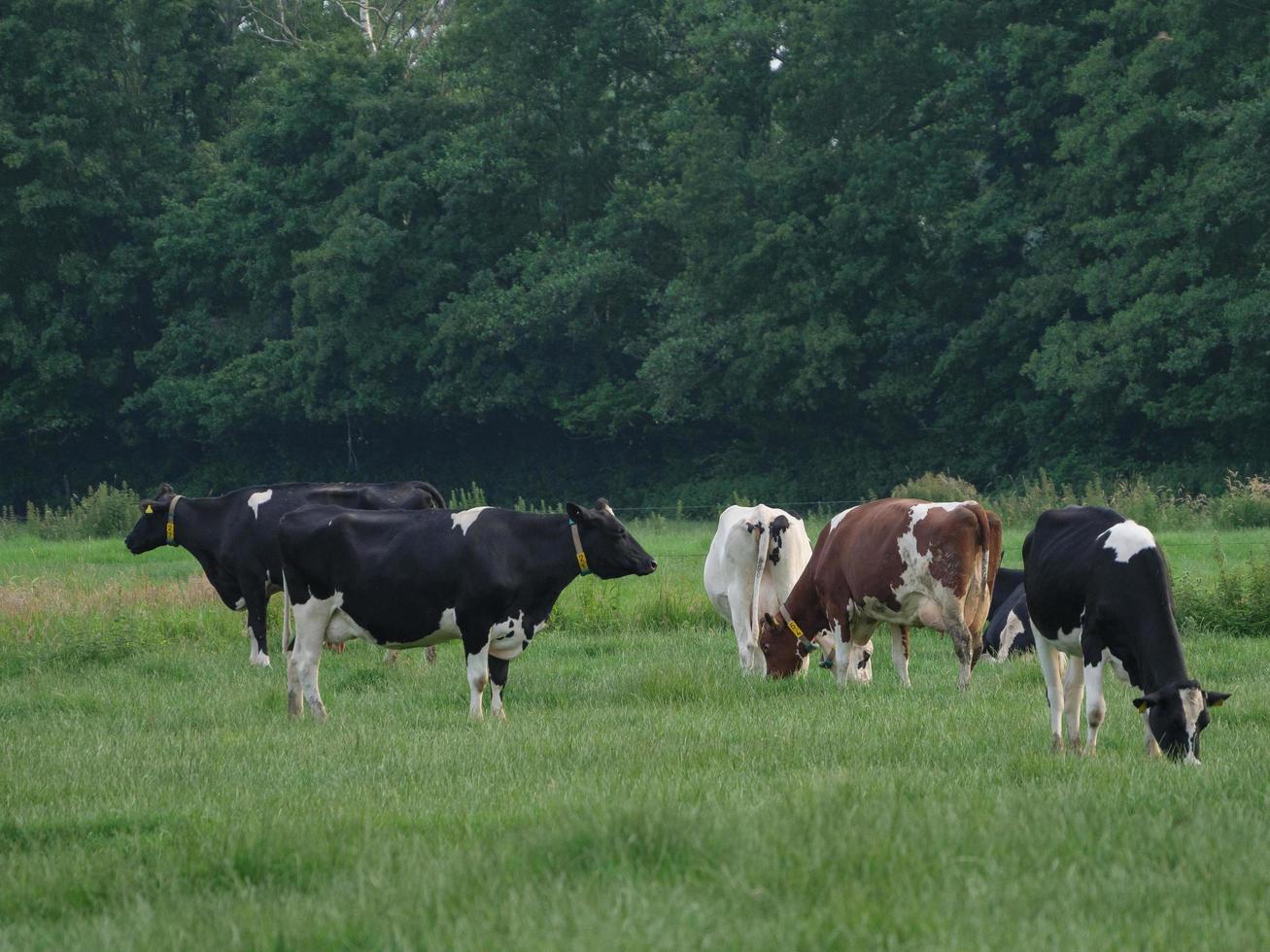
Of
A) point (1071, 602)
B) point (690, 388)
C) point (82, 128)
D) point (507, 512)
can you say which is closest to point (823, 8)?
point (690, 388)

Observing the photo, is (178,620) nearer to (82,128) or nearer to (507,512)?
(507,512)

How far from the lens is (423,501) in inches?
665

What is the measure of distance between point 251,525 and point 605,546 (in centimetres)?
568

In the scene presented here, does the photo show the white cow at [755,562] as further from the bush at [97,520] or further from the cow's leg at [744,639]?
the bush at [97,520]

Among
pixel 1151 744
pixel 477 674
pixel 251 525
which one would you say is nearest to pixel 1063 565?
pixel 1151 744

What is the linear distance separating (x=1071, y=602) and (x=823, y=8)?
3523 cm

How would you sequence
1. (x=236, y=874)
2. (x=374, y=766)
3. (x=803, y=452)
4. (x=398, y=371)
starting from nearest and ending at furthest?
(x=236, y=874) < (x=374, y=766) < (x=803, y=452) < (x=398, y=371)

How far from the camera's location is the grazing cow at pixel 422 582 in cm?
1175

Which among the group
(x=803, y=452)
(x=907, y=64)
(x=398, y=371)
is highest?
(x=907, y=64)

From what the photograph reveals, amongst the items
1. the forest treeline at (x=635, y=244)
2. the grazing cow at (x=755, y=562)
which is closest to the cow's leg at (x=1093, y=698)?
the grazing cow at (x=755, y=562)

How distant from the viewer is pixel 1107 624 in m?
8.78

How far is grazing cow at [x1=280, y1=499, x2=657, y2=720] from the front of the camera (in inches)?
463

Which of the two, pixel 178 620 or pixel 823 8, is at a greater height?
pixel 823 8

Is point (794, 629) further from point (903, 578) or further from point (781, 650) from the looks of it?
point (903, 578)
